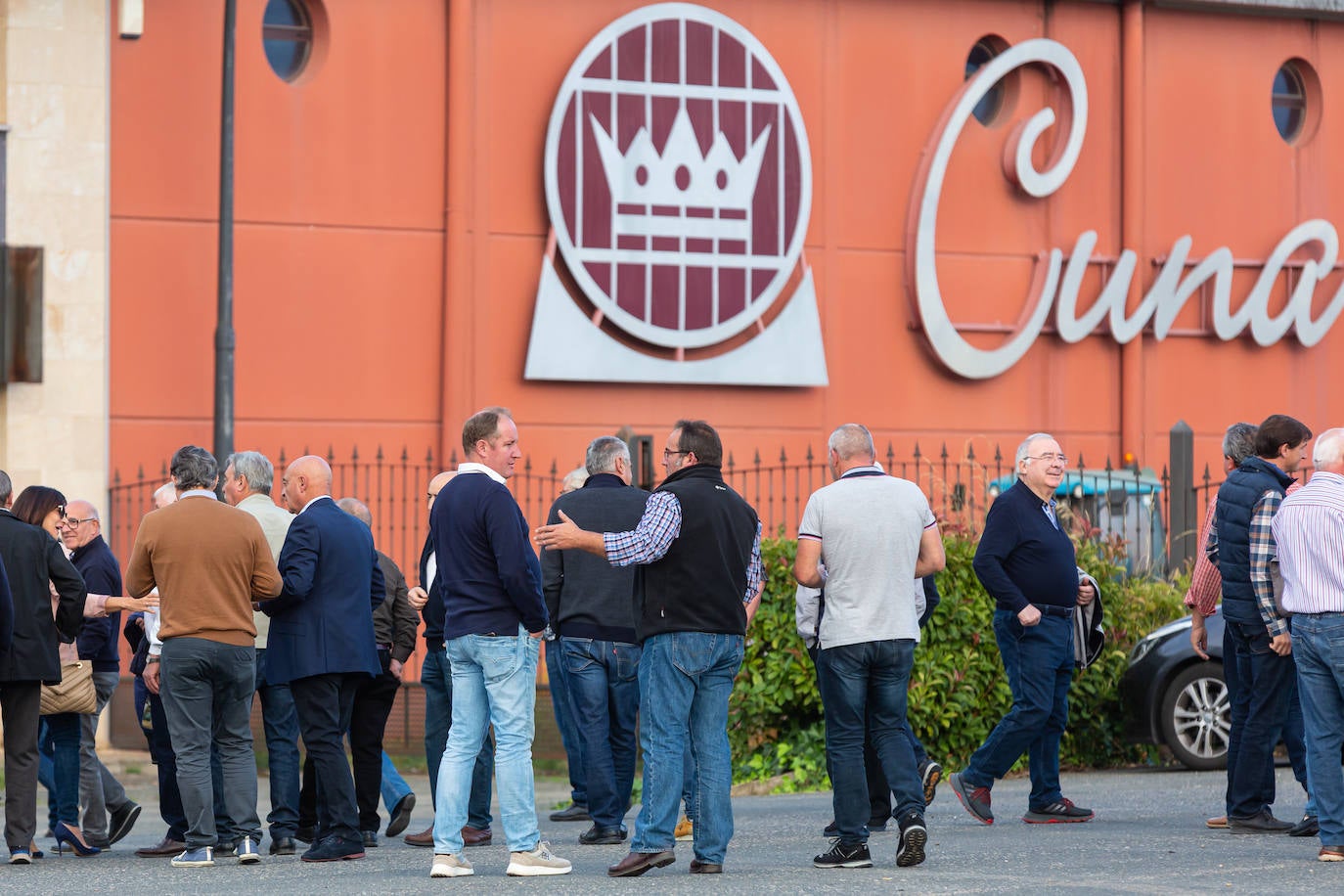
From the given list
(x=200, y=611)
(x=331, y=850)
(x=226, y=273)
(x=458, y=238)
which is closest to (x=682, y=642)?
(x=331, y=850)

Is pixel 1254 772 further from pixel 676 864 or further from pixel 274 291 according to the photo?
pixel 274 291

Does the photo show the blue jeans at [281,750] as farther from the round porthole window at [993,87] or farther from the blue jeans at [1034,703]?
the round porthole window at [993,87]

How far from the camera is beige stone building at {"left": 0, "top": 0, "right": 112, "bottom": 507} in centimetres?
1692

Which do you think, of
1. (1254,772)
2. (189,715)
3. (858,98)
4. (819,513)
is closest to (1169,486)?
(858,98)

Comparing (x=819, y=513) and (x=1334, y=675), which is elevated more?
(x=819, y=513)

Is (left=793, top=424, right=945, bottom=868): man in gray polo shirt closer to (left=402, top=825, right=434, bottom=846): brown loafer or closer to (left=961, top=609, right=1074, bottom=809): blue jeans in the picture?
(left=961, top=609, right=1074, bottom=809): blue jeans

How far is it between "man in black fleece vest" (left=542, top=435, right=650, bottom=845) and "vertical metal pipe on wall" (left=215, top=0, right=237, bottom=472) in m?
7.35

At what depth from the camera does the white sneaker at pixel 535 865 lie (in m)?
8.12

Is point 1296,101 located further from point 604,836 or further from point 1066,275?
point 604,836

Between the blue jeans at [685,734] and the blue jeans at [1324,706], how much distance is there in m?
2.49

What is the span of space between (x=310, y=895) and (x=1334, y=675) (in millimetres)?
4364

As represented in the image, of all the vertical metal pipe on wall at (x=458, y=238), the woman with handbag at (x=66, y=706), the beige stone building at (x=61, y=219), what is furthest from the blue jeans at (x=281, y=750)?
the vertical metal pipe on wall at (x=458, y=238)

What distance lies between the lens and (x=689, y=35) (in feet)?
62.8

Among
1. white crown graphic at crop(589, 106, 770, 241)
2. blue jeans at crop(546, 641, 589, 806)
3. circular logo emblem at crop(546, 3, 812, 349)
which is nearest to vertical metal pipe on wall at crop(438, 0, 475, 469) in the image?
circular logo emblem at crop(546, 3, 812, 349)
